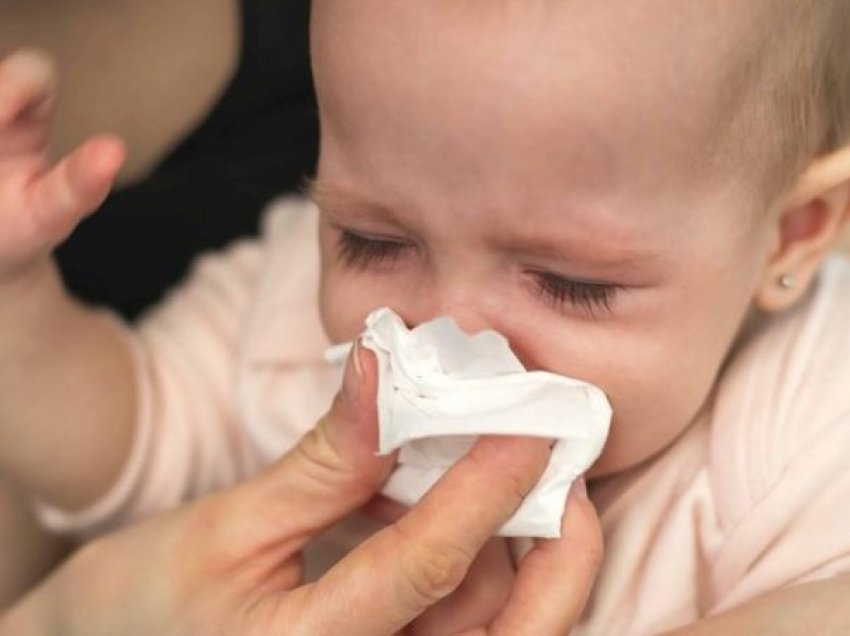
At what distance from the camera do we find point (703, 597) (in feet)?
3.68

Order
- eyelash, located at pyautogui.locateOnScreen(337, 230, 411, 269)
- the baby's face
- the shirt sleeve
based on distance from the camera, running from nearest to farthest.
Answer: the baby's face
eyelash, located at pyautogui.locateOnScreen(337, 230, 411, 269)
the shirt sleeve

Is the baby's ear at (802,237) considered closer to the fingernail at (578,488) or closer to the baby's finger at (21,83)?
the fingernail at (578,488)

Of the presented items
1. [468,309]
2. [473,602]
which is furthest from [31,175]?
[473,602]

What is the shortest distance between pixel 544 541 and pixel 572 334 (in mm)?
153

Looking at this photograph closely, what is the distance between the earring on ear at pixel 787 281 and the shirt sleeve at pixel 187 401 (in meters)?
0.55

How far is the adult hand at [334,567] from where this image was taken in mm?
912

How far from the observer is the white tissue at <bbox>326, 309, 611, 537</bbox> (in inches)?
35.9

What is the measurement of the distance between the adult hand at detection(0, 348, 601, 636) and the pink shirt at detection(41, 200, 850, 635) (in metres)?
0.17

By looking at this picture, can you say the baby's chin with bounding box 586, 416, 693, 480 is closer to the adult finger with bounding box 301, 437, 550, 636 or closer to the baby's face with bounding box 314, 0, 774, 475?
the baby's face with bounding box 314, 0, 774, 475

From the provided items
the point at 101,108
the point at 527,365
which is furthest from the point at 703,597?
the point at 101,108

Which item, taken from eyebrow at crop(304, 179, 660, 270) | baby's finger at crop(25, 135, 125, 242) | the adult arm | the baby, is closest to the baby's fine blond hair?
the baby

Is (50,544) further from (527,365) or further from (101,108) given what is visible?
(527,365)

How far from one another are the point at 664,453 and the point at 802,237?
218 millimetres

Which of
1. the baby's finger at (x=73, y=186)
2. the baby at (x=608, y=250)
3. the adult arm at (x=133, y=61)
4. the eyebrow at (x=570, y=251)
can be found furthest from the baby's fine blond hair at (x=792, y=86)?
the adult arm at (x=133, y=61)
